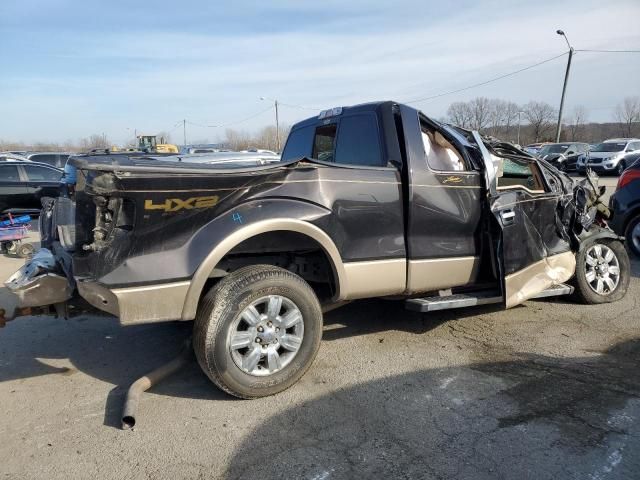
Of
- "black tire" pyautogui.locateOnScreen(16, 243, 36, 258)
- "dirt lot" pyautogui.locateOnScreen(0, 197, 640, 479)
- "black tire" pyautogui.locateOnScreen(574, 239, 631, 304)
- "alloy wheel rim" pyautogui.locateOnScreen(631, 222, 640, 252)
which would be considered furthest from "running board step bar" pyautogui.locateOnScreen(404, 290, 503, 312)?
"black tire" pyautogui.locateOnScreen(16, 243, 36, 258)

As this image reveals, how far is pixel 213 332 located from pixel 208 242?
23.2 inches

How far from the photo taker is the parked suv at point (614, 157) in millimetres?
28094

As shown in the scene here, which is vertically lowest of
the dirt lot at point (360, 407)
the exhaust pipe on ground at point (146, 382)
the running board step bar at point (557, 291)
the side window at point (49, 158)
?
the dirt lot at point (360, 407)

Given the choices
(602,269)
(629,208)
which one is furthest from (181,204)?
(629,208)

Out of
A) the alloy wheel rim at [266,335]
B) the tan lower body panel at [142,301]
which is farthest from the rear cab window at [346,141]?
the tan lower body panel at [142,301]

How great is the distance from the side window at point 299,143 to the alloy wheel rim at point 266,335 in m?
→ 2.28

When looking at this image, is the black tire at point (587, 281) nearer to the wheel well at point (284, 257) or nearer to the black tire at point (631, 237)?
the black tire at point (631, 237)

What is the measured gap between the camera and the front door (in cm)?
465

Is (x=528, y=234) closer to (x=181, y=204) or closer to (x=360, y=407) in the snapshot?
(x=360, y=407)

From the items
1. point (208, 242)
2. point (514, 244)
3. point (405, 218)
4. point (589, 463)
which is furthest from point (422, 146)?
point (589, 463)

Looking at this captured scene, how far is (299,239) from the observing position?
13.2ft

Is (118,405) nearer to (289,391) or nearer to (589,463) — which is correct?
(289,391)

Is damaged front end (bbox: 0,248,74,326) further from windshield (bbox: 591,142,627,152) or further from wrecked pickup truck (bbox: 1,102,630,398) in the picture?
windshield (bbox: 591,142,627,152)

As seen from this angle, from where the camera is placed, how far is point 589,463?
292cm
